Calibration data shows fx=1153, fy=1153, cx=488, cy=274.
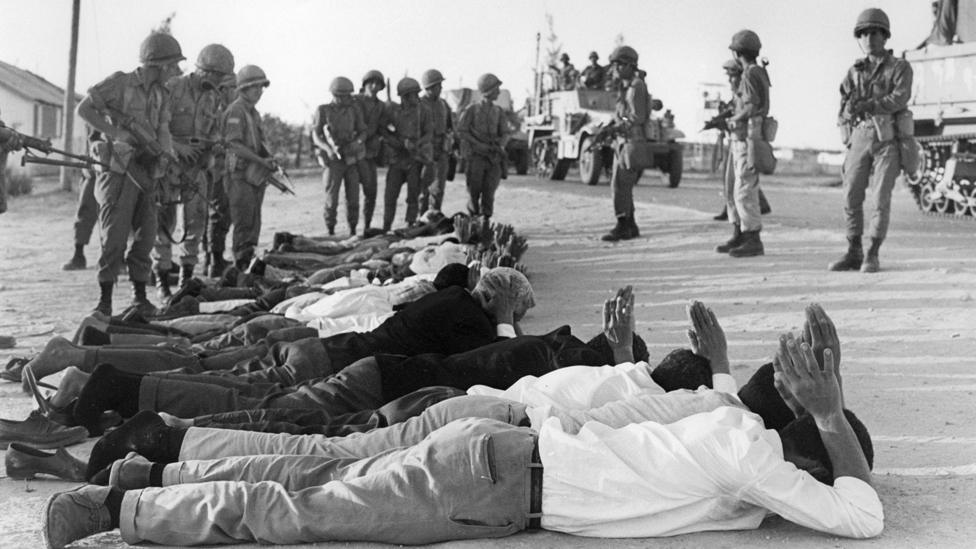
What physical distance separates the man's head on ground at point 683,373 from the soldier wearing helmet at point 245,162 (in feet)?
21.8

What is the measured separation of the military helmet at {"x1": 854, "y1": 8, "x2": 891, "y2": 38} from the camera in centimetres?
934

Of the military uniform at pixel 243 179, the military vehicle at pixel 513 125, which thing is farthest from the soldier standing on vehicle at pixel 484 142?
the military vehicle at pixel 513 125

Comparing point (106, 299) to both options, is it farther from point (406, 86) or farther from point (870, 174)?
point (406, 86)

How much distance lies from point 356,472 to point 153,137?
18.3 feet

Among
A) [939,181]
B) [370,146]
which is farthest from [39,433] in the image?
[939,181]

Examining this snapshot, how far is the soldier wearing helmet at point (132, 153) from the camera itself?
8.27 meters

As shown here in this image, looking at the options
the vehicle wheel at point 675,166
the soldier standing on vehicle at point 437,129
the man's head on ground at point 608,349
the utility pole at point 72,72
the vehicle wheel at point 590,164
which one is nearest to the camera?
the man's head on ground at point 608,349

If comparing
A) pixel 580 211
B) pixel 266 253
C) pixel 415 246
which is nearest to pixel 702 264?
pixel 415 246

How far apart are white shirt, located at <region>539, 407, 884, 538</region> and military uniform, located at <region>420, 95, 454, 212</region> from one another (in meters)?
12.0

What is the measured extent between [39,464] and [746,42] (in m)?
8.52

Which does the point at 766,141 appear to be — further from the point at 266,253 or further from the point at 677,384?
the point at 677,384

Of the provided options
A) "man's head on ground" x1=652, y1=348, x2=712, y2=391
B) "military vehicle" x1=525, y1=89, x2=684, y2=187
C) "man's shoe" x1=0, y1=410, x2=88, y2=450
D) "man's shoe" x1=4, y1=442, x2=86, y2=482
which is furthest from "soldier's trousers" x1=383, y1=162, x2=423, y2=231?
"man's shoe" x1=4, y1=442, x2=86, y2=482

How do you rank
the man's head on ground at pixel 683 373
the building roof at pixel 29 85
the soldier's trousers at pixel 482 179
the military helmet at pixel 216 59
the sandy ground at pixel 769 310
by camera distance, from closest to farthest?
the sandy ground at pixel 769 310 < the man's head on ground at pixel 683 373 < the military helmet at pixel 216 59 < the soldier's trousers at pixel 482 179 < the building roof at pixel 29 85

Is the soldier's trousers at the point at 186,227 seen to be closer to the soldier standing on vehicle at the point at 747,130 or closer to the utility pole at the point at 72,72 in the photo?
the soldier standing on vehicle at the point at 747,130
